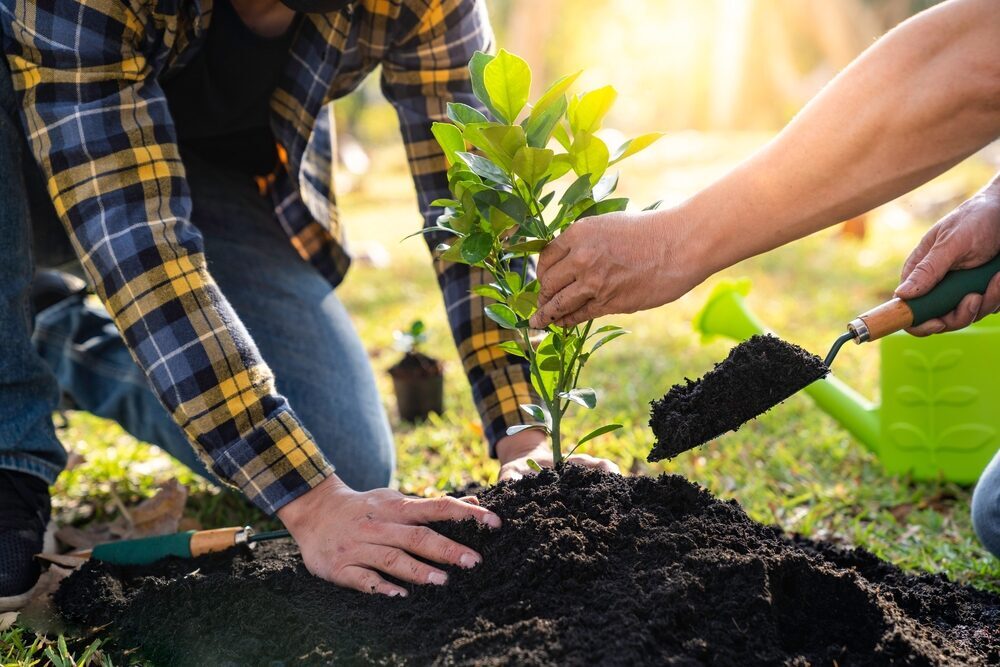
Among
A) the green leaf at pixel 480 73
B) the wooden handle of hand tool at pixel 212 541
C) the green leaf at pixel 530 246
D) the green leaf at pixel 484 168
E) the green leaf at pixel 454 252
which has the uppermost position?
the green leaf at pixel 480 73

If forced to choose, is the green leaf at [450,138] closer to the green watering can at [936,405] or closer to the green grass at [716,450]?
the green grass at [716,450]

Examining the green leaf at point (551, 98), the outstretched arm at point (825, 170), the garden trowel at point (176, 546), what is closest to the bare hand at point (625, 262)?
the outstretched arm at point (825, 170)

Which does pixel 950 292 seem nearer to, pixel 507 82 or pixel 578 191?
pixel 578 191

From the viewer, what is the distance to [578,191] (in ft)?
5.34

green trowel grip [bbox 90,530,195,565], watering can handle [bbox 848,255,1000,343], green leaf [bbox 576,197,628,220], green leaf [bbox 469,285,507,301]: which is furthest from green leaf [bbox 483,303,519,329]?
green trowel grip [bbox 90,530,195,565]

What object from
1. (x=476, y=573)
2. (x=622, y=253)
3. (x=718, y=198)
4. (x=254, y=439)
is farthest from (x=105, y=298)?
(x=718, y=198)

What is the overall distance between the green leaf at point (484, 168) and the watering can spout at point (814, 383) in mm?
1424

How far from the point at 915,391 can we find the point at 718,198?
5.34ft

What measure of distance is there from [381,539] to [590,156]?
82cm

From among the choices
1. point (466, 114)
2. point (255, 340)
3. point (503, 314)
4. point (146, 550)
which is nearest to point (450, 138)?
point (466, 114)

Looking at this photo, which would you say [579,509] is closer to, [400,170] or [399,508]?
[399,508]

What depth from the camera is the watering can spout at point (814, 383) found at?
2830mm

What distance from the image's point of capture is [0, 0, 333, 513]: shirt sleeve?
5.96 ft

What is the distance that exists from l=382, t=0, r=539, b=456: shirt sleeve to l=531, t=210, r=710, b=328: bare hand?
743 millimetres
